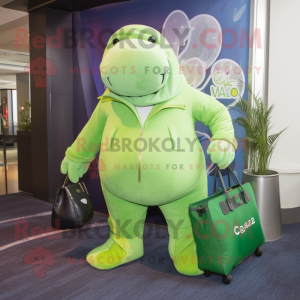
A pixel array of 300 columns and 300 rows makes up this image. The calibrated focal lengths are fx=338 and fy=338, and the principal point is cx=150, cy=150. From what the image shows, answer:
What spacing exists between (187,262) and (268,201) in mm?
1003

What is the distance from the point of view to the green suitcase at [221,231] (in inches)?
77.7

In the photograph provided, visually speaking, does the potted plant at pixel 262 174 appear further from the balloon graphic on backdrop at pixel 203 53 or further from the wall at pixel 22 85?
the wall at pixel 22 85

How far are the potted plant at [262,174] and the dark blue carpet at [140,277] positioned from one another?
164 millimetres

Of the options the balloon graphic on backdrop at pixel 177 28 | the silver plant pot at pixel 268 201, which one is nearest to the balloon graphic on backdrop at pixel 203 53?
the balloon graphic on backdrop at pixel 177 28

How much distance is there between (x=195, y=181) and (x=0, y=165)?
627cm

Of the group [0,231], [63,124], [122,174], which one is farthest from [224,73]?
[0,231]

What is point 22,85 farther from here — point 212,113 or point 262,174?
point 212,113

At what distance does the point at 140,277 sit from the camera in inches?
87.5

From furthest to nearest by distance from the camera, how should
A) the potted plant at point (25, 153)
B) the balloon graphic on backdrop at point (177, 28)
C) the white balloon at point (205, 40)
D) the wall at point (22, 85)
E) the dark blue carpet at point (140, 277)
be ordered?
the wall at point (22, 85) → the potted plant at point (25, 153) → the balloon graphic on backdrop at point (177, 28) → the white balloon at point (205, 40) → the dark blue carpet at point (140, 277)

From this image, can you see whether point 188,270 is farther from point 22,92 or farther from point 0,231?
point 22,92

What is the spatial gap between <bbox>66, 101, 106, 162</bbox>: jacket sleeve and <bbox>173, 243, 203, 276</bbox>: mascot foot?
0.94 meters

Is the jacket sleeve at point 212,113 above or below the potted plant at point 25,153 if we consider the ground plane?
above

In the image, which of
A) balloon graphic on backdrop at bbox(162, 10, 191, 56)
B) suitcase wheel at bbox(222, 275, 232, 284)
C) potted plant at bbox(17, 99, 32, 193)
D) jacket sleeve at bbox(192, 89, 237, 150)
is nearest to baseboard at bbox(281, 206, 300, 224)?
suitcase wheel at bbox(222, 275, 232, 284)

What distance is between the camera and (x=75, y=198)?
2311 millimetres
